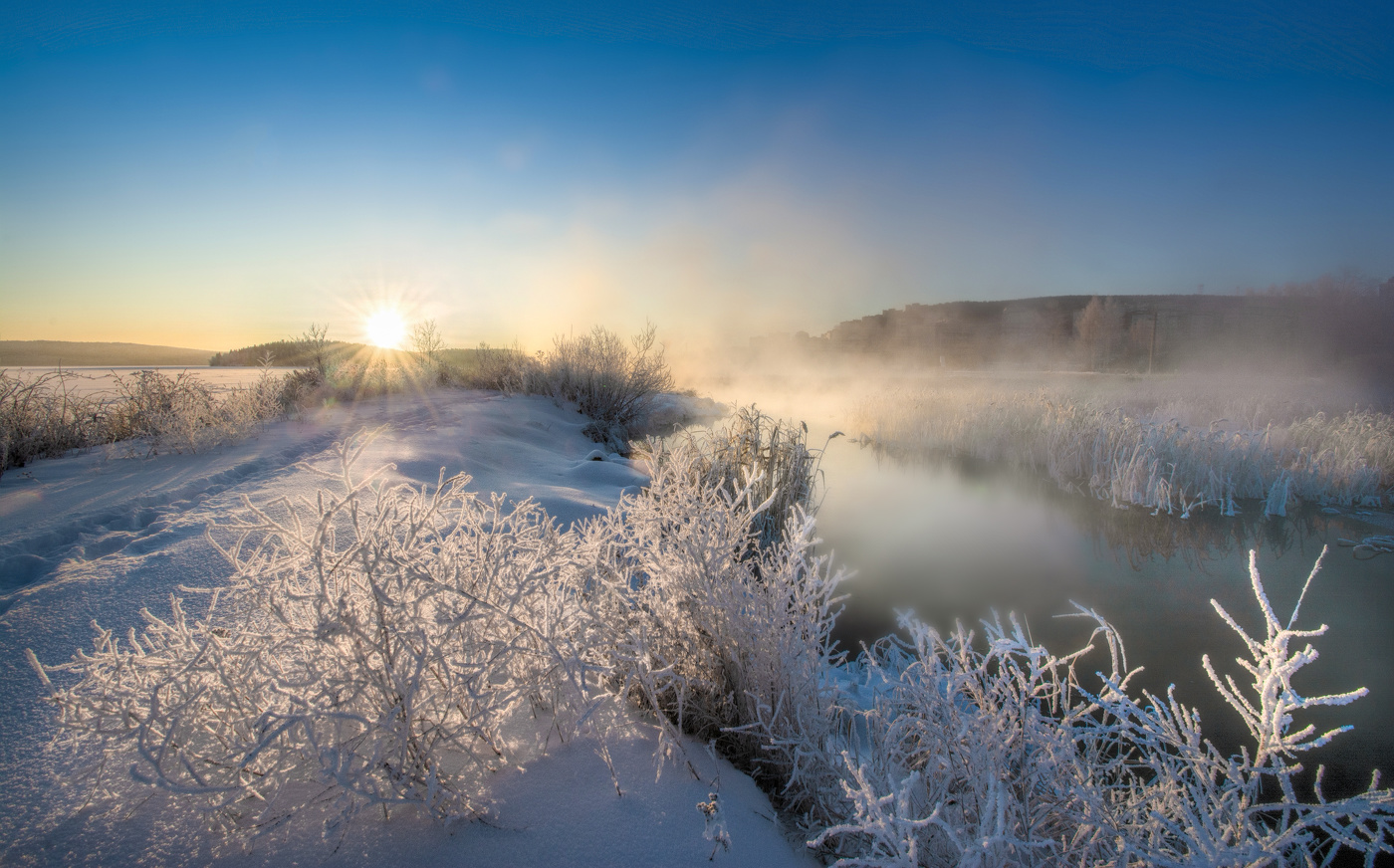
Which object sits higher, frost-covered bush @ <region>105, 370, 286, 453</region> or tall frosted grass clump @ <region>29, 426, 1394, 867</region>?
frost-covered bush @ <region>105, 370, 286, 453</region>

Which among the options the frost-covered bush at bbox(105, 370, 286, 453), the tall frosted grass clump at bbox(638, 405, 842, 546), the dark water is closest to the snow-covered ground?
the frost-covered bush at bbox(105, 370, 286, 453)

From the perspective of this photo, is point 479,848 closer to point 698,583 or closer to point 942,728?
point 698,583

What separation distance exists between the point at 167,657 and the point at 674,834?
48.7 inches

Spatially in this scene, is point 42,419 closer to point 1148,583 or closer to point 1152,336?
point 1148,583

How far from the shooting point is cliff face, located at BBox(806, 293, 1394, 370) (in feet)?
57.5

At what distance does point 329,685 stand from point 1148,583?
5.79 meters

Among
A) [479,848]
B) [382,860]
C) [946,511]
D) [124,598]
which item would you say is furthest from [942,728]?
[946,511]

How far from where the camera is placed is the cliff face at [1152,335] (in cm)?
1753

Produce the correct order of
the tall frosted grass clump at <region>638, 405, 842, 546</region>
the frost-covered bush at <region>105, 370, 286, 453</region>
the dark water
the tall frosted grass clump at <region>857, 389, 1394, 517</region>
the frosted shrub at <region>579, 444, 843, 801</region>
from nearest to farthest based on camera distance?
1. the frosted shrub at <region>579, 444, 843, 801</region>
2. the dark water
3. the frost-covered bush at <region>105, 370, 286, 453</region>
4. the tall frosted grass clump at <region>638, 405, 842, 546</region>
5. the tall frosted grass clump at <region>857, 389, 1394, 517</region>

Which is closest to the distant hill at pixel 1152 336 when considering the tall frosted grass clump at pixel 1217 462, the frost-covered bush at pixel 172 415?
the tall frosted grass clump at pixel 1217 462

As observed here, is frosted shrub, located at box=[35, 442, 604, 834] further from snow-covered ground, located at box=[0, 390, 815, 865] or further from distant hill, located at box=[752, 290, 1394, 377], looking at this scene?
distant hill, located at box=[752, 290, 1394, 377]

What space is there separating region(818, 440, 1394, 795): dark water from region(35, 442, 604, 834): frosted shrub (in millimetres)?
2961

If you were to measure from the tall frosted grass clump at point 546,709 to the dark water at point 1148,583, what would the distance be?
7.19 ft

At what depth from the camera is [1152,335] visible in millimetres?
29203
